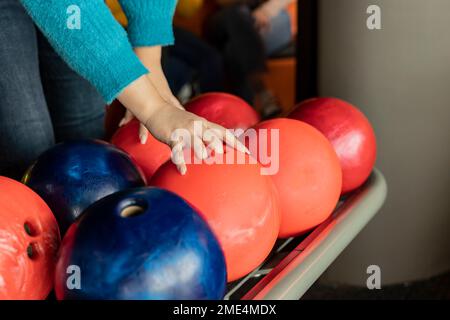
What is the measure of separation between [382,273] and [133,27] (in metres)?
0.97

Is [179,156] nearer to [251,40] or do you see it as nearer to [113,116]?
[113,116]

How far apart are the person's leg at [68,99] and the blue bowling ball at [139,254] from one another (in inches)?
24.4

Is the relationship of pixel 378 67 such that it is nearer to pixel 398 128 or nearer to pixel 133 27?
pixel 398 128

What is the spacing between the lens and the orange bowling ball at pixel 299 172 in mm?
1074

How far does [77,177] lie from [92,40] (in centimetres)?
23

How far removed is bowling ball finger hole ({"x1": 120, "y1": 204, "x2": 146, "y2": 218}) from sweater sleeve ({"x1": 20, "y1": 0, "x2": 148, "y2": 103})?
22 centimetres

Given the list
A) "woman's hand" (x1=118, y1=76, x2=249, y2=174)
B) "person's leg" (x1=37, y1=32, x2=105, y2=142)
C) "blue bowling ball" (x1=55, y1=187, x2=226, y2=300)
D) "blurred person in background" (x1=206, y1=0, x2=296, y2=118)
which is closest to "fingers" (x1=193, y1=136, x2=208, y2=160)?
"woman's hand" (x1=118, y1=76, x2=249, y2=174)

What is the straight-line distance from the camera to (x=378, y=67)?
156cm

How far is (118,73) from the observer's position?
3.07ft

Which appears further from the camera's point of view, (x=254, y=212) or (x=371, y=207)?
(x=371, y=207)

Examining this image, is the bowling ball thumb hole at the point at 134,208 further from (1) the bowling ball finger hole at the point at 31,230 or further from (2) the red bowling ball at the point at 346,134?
(2) the red bowling ball at the point at 346,134

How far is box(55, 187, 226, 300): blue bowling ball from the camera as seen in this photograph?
73 centimetres
